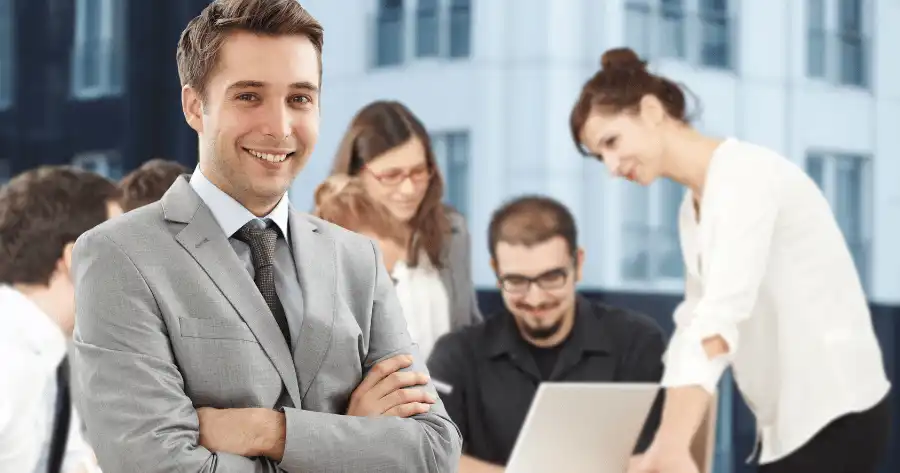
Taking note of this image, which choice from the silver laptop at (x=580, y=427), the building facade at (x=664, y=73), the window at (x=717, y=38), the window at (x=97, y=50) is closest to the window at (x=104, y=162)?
the window at (x=97, y=50)

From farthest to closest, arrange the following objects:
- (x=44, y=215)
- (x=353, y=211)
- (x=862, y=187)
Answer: (x=862, y=187) < (x=44, y=215) < (x=353, y=211)

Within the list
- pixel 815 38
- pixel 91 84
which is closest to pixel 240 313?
pixel 815 38

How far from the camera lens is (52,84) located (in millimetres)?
6910

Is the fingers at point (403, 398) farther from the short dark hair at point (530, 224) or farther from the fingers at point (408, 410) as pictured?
the short dark hair at point (530, 224)

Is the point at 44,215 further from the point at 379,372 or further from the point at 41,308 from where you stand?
the point at 379,372

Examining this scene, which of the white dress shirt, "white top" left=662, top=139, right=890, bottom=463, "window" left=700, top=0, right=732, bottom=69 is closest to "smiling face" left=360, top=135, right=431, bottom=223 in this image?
"white top" left=662, top=139, right=890, bottom=463

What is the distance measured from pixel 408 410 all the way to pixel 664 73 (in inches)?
182

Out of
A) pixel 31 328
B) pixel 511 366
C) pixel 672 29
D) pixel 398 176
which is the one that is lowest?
pixel 511 366

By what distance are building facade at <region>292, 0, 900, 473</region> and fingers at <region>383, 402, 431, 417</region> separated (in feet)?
14.0

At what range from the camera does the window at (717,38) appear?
605cm

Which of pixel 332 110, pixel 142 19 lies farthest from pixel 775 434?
pixel 142 19

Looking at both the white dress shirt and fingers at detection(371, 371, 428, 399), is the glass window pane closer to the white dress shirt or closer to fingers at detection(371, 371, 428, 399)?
the white dress shirt

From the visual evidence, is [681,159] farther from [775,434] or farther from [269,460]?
[269,460]

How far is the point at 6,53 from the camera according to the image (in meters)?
6.97
